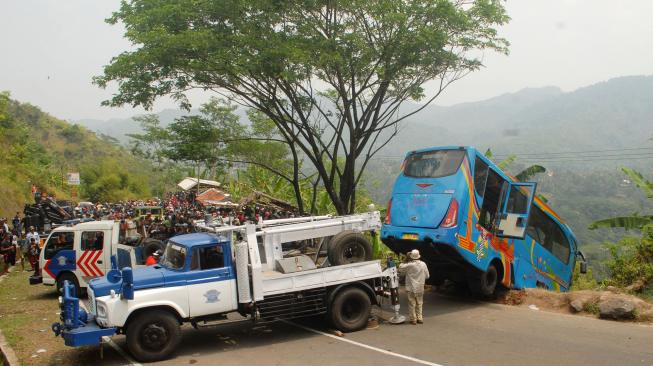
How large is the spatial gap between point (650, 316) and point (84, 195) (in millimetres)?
51699

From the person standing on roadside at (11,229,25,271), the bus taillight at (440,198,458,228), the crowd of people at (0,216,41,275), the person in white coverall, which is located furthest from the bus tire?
the bus taillight at (440,198,458,228)

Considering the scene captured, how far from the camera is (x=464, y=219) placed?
37.7 feet

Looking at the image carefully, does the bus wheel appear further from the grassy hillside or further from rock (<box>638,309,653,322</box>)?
the grassy hillside

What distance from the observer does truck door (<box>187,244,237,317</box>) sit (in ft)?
30.2

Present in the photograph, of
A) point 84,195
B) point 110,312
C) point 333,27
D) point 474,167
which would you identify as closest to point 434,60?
point 333,27

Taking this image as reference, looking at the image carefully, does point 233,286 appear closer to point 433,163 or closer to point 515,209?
point 433,163

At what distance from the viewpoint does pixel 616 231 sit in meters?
66.4

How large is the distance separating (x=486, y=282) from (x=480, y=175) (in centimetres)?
252

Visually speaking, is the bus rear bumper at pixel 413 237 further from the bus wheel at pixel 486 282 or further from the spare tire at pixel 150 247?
the spare tire at pixel 150 247

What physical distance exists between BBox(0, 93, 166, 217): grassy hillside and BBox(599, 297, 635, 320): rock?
29.1 meters

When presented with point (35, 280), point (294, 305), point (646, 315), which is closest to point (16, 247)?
point (35, 280)

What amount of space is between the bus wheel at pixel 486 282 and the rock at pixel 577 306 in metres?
1.73

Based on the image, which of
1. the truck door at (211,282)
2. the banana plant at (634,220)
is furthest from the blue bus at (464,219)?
the truck door at (211,282)

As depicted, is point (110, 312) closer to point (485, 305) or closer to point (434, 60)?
point (485, 305)
